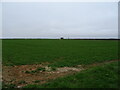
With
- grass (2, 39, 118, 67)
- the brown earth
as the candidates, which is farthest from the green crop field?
the brown earth

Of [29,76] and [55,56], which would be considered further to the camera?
[55,56]

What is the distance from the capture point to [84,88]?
17.7ft

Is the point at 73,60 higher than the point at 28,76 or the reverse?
higher

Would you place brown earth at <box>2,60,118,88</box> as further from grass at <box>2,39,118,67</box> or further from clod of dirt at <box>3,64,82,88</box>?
grass at <box>2,39,118,67</box>

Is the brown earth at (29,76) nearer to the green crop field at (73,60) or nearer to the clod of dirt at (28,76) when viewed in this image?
the clod of dirt at (28,76)

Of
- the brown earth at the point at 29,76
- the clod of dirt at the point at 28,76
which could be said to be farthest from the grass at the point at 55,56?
the brown earth at the point at 29,76

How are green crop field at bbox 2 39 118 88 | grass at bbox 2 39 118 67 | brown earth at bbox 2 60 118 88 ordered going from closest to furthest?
green crop field at bbox 2 39 118 88 → brown earth at bbox 2 60 118 88 → grass at bbox 2 39 118 67

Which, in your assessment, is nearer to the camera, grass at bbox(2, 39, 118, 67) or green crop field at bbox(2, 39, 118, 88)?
green crop field at bbox(2, 39, 118, 88)

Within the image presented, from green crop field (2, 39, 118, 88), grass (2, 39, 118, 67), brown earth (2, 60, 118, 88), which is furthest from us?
grass (2, 39, 118, 67)

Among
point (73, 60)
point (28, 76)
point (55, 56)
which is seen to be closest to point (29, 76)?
point (28, 76)

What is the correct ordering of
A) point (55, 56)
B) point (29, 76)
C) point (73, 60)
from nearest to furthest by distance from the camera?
point (29, 76) < point (73, 60) < point (55, 56)

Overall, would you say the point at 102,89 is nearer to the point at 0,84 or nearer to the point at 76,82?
the point at 76,82

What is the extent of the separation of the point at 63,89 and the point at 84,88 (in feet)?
3.13

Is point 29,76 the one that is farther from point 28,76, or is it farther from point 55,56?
point 55,56
